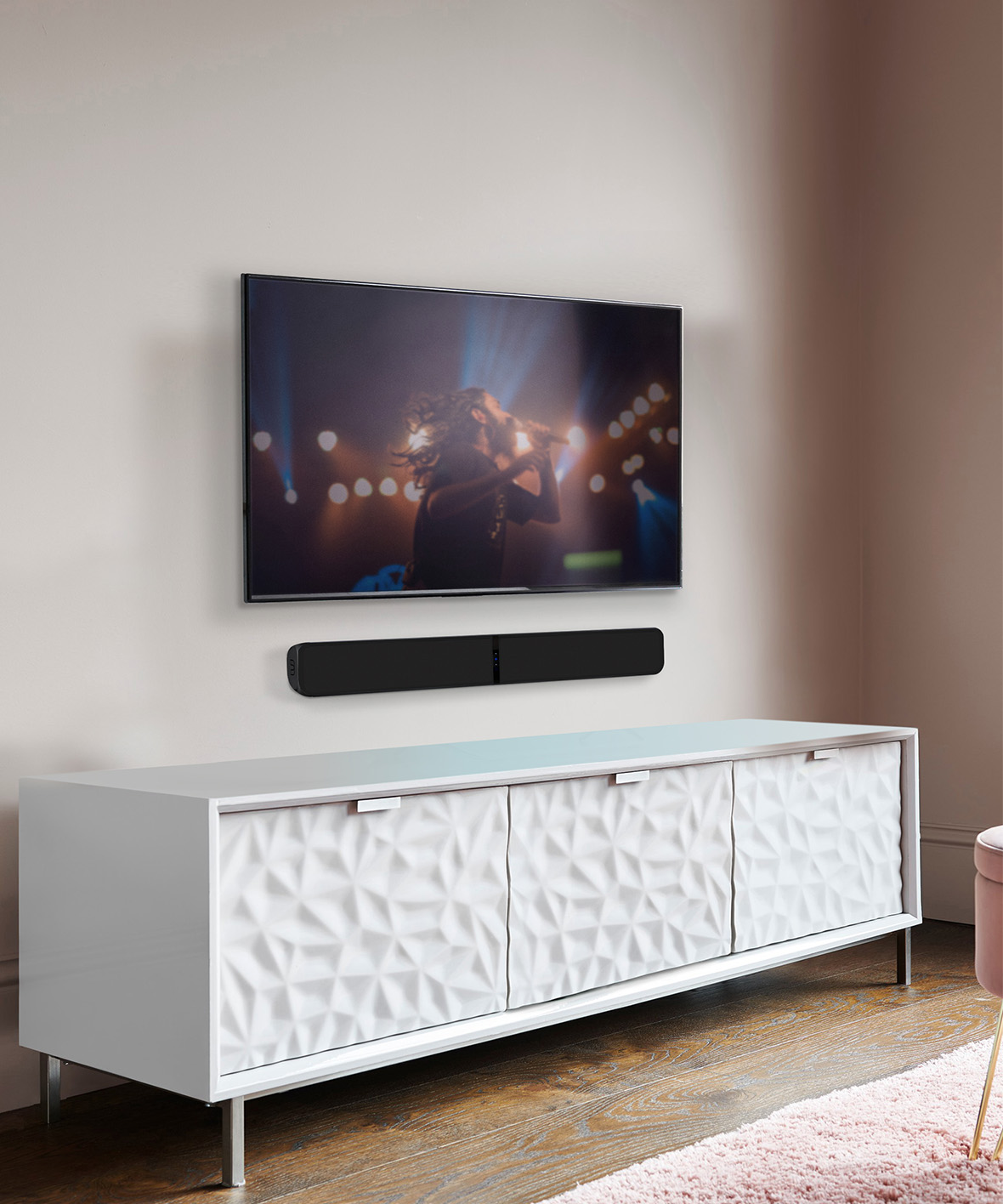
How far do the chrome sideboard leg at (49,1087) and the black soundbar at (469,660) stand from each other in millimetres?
896

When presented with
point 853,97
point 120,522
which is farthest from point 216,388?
point 853,97

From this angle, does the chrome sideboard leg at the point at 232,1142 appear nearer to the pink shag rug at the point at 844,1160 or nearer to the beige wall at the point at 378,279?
the pink shag rug at the point at 844,1160

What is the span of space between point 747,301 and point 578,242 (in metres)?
0.65

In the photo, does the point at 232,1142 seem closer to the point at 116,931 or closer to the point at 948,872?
the point at 116,931

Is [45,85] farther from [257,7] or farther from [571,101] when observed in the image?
[571,101]

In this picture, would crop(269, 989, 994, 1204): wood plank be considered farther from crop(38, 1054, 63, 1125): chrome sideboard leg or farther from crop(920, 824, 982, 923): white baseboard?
crop(920, 824, 982, 923): white baseboard

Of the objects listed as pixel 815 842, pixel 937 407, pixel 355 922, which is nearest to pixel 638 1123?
pixel 355 922

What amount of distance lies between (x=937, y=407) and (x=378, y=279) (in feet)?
6.15

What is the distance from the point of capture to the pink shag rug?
2.00 metres

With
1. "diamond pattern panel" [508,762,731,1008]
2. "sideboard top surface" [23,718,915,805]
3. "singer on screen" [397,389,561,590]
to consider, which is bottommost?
"diamond pattern panel" [508,762,731,1008]

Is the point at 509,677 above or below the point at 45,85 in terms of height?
below

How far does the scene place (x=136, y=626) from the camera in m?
2.70
